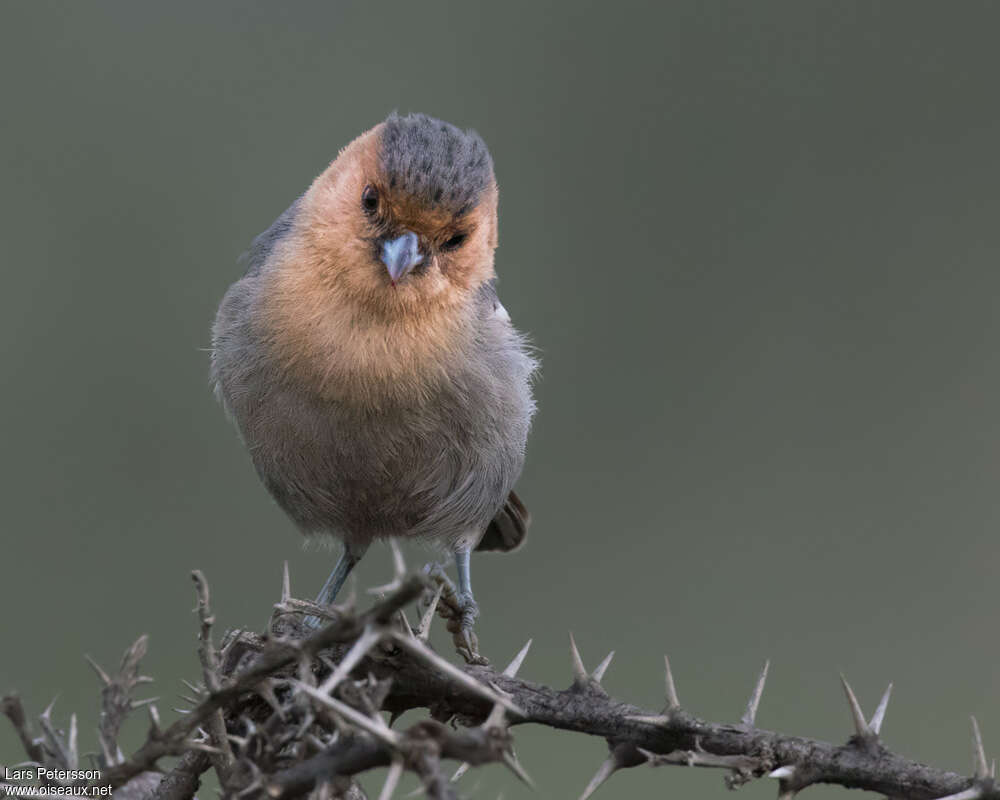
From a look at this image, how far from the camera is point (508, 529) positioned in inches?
190

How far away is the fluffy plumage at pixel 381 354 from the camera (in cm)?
370

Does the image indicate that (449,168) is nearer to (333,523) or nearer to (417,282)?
(417,282)

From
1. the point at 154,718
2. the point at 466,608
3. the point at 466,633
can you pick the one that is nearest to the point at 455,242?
the point at 466,608

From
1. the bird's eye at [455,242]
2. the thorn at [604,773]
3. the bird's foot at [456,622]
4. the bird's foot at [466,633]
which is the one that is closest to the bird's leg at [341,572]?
the bird's foot at [466,633]

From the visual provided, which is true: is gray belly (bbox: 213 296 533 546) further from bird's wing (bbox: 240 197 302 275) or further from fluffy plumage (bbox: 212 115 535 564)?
bird's wing (bbox: 240 197 302 275)

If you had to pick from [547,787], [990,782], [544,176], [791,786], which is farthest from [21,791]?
[544,176]

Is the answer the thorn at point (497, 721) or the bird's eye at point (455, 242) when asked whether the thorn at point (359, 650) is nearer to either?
the thorn at point (497, 721)

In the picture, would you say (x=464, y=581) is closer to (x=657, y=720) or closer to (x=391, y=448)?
(x=391, y=448)

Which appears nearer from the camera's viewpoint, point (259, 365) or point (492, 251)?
point (259, 365)

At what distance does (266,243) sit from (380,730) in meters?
2.93

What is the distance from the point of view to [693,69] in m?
7.41

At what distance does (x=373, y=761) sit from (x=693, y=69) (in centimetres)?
634

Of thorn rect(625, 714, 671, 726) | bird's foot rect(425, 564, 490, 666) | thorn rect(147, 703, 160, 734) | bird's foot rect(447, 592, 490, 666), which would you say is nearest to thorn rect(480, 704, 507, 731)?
thorn rect(147, 703, 160, 734)

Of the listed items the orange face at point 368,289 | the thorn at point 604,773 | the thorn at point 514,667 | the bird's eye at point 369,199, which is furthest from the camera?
Answer: the bird's eye at point 369,199
